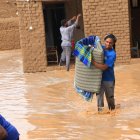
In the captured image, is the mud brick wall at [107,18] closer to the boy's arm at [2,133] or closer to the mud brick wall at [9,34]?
the mud brick wall at [9,34]

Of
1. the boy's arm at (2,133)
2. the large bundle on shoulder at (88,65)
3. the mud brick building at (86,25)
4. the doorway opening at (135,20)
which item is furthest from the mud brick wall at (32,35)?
the boy's arm at (2,133)

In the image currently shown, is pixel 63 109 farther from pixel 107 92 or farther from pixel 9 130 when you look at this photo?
pixel 9 130

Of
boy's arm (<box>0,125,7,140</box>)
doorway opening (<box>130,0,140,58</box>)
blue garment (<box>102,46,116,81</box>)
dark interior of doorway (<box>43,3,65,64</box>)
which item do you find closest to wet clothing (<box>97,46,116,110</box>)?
blue garment (<box>102,46,116,81</box>)

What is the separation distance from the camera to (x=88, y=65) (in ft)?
25.6

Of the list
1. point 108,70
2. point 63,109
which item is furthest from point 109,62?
point 63,109

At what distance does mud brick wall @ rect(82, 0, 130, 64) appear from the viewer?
1384cm

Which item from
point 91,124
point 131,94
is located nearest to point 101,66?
point 91,124

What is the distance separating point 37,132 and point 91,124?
36.6 inches

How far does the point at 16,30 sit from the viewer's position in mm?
23469

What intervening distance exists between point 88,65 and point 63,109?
1187mm

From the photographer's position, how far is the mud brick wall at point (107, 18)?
13.8 metres

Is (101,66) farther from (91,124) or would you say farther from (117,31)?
(117,31)

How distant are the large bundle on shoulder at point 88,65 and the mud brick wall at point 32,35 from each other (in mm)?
6141

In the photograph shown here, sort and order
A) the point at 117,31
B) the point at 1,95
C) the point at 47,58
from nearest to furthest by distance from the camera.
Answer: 1. the point at 1,95
2. the point at 117,31
3. the point at 47,58
